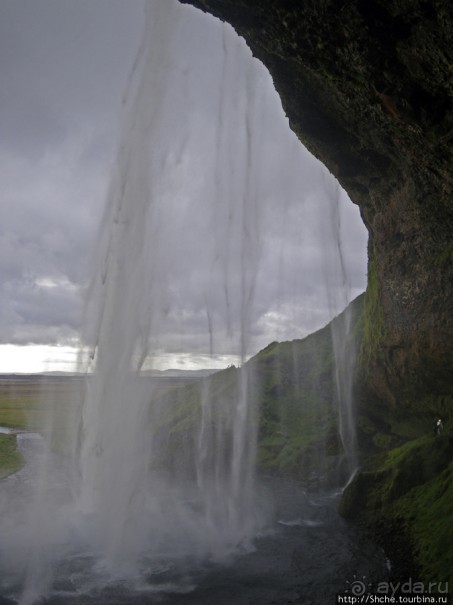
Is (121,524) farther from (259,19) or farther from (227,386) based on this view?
(227,386)

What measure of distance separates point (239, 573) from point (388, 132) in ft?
54.4

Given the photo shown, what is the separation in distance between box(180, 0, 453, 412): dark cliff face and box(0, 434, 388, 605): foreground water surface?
914 centimetres

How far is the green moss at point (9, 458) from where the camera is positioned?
113 ft

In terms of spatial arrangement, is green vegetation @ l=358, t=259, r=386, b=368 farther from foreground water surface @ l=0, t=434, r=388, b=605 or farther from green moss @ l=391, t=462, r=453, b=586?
foreground water surface @ l=0, t=434, r=388, b=605

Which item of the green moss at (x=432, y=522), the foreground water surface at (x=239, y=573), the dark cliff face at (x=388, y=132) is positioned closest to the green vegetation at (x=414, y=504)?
the green moss at (x=432, y=522)

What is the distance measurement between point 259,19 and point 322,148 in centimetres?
858

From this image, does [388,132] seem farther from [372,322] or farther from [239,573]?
[239,573]

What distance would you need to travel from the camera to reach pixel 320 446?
107ft

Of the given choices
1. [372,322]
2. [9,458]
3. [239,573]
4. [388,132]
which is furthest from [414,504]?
[9,458]

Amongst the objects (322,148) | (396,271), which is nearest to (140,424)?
(396,271)

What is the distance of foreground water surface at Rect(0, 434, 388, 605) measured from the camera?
42.6 ft

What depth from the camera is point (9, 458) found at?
38656mm

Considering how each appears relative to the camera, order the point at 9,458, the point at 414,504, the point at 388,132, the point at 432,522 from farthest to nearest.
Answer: the point at 9,458
the point at 414,504
the point at 432,522
the point at 388,132

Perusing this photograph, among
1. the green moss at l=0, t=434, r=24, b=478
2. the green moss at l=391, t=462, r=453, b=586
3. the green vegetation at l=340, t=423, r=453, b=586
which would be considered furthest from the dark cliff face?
the green moss at l=0, t=434, r=24, b=478
